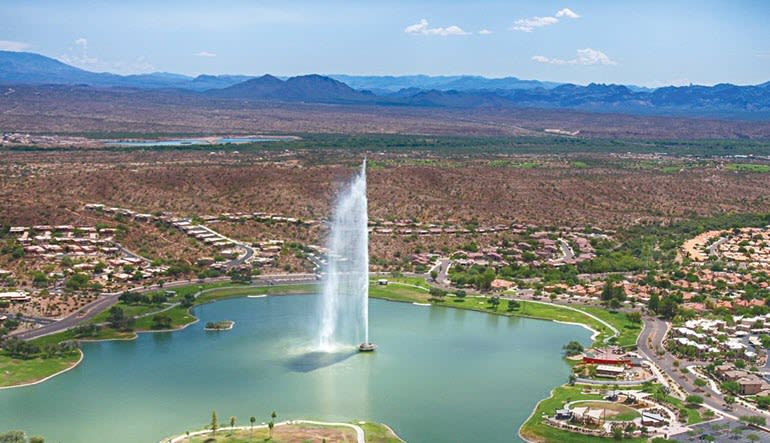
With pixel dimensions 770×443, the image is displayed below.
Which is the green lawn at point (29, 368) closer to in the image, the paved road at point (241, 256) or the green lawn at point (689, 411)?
the paved road at point (241, 256)

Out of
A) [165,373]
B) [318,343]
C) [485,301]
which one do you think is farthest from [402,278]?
[165,373]

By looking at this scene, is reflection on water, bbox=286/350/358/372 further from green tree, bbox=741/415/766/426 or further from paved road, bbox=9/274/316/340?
green tree, bbox=741/415/766/426

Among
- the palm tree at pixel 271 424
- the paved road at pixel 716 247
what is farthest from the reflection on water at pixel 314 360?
the paved road at pixel 716 247

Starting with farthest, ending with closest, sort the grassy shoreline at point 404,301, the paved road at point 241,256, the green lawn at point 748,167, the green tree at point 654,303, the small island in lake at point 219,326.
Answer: the green lawn at point 748,167
the paved road at point 241,256
the green tree at point 654,303
the small island in lake at point 219,326
the grassy shoreline at point 404,301

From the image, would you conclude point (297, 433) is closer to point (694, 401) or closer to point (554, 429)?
point (554, 429)

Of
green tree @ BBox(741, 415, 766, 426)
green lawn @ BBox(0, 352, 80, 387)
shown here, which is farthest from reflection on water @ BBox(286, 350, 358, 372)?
green tree @ BBox(741, 415, 766, 426)

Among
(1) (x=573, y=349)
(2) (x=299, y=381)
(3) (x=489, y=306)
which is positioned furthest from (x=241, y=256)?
(1) (x=573, y=349)
